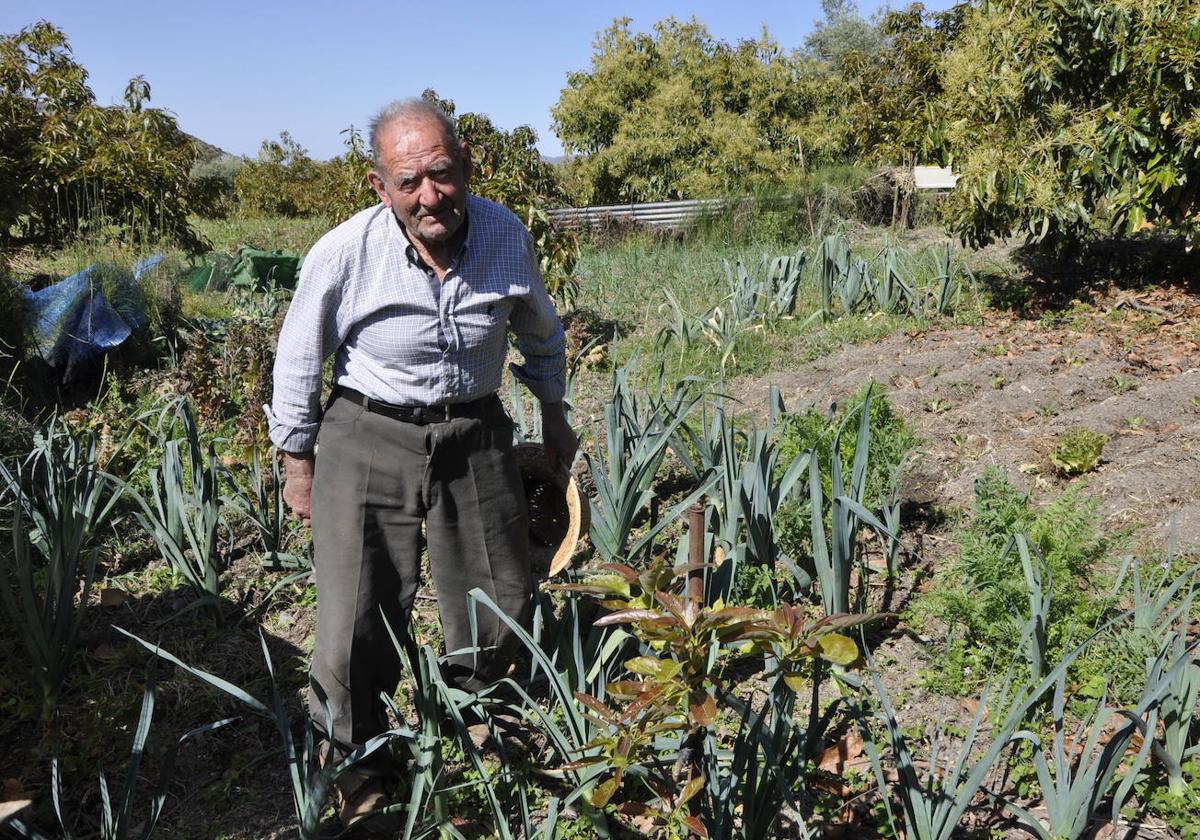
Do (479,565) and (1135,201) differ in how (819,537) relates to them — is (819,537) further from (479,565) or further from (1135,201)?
(1135,201)

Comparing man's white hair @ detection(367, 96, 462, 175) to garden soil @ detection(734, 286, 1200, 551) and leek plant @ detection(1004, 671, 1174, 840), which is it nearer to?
garden soil @ detection(734, 286, 1200, 551)

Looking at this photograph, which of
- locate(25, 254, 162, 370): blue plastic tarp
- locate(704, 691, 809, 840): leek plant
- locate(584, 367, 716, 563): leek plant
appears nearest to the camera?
locate(704, 691, 809, 840): leek plant

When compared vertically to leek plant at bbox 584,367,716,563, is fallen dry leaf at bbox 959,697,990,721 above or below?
below

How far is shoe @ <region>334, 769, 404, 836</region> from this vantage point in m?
2.18

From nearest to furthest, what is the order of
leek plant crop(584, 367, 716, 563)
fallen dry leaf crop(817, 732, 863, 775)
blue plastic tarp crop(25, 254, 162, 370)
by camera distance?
fallen dry leaf crop(817, 732, 863, 775)
leek plant crop(584, 367, 716, 563)
blue plastic tarp crop(25, 254, 162, 370)

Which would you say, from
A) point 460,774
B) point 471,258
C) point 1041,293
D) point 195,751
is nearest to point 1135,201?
point 1041,293

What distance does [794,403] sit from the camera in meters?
4.85

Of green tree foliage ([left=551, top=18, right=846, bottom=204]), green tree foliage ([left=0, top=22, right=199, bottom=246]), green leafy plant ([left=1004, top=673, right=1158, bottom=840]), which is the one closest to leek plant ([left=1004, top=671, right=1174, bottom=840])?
green leafy plant ([left=1004, top=673, right=1158, bottom=840])

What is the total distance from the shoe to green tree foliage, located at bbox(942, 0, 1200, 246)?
534 cm

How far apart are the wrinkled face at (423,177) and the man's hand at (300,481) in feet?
2.24

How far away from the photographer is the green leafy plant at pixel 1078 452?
3.53m

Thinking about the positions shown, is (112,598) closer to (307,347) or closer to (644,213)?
(307,347)

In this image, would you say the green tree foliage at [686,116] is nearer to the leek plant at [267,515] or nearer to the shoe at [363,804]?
the leek plant at [267,515]

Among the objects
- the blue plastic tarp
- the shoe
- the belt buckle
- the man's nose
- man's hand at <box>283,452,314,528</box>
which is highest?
the man's nose
